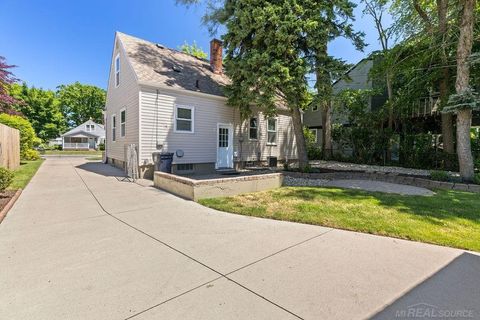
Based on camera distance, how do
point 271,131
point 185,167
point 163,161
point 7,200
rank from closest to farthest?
point 7,200 < point 163,161 < point 185,167 < point 271,131

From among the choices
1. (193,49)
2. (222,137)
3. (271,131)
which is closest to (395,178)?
(271,131)

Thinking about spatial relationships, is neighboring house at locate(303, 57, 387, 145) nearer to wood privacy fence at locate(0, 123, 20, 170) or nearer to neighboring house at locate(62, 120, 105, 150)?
wood privacy fence at locate(0, 123, 20, 170)

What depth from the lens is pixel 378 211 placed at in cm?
520

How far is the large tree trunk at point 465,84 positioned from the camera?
819 centimetres

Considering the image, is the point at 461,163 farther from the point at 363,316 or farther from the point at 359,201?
the point at 363,316


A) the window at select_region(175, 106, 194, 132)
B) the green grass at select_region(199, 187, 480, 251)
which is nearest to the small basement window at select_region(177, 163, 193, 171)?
the window at select_region(175, 106, 194, 132)

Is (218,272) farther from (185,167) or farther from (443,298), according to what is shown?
(185,167)

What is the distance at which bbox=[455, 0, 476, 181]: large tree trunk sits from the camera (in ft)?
26.9

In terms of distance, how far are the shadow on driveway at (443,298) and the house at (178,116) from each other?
9.43 metres

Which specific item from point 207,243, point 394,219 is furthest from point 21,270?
point 394,219

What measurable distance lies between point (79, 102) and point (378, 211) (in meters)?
61.4

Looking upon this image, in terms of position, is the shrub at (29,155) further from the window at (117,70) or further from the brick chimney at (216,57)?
the brick chimney at (216,57)

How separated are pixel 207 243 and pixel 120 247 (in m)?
1.22

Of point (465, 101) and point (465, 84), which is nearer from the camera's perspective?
point (465, 101)
